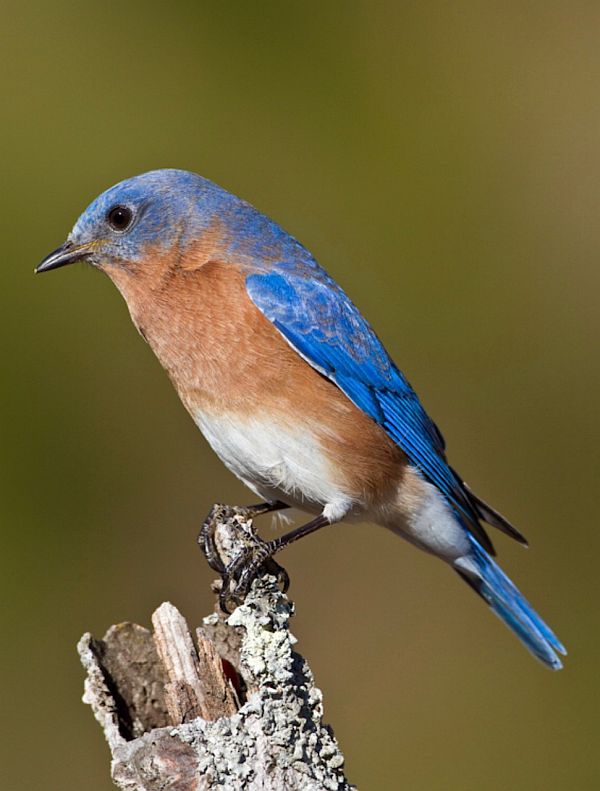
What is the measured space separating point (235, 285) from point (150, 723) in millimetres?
1653

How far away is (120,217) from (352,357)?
1.09 m

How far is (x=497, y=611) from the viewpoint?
4.81 meters

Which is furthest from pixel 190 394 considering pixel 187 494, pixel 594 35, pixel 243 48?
pixel 594 35

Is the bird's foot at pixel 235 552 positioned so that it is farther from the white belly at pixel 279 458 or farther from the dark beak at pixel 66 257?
the dark beak at pixel 66 257

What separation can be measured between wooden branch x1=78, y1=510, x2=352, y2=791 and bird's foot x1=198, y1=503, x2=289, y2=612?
0.51ft

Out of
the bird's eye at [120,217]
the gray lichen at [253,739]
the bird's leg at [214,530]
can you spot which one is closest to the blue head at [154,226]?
the bird's eye at [120,217]

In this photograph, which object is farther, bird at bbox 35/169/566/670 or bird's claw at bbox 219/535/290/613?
bird at bbox 35/169/566/670

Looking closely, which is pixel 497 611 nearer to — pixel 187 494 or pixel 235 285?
pixel 187 494

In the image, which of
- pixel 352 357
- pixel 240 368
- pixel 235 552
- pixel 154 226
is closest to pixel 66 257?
pixel 154 226

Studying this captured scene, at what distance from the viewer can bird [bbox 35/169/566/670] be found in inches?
155

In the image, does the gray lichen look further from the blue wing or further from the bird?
the blue wing

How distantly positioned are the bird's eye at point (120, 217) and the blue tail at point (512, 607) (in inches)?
77.4

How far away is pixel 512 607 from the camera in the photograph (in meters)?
4.73

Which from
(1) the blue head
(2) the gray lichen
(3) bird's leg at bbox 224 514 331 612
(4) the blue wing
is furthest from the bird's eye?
(2) the gray lichen
